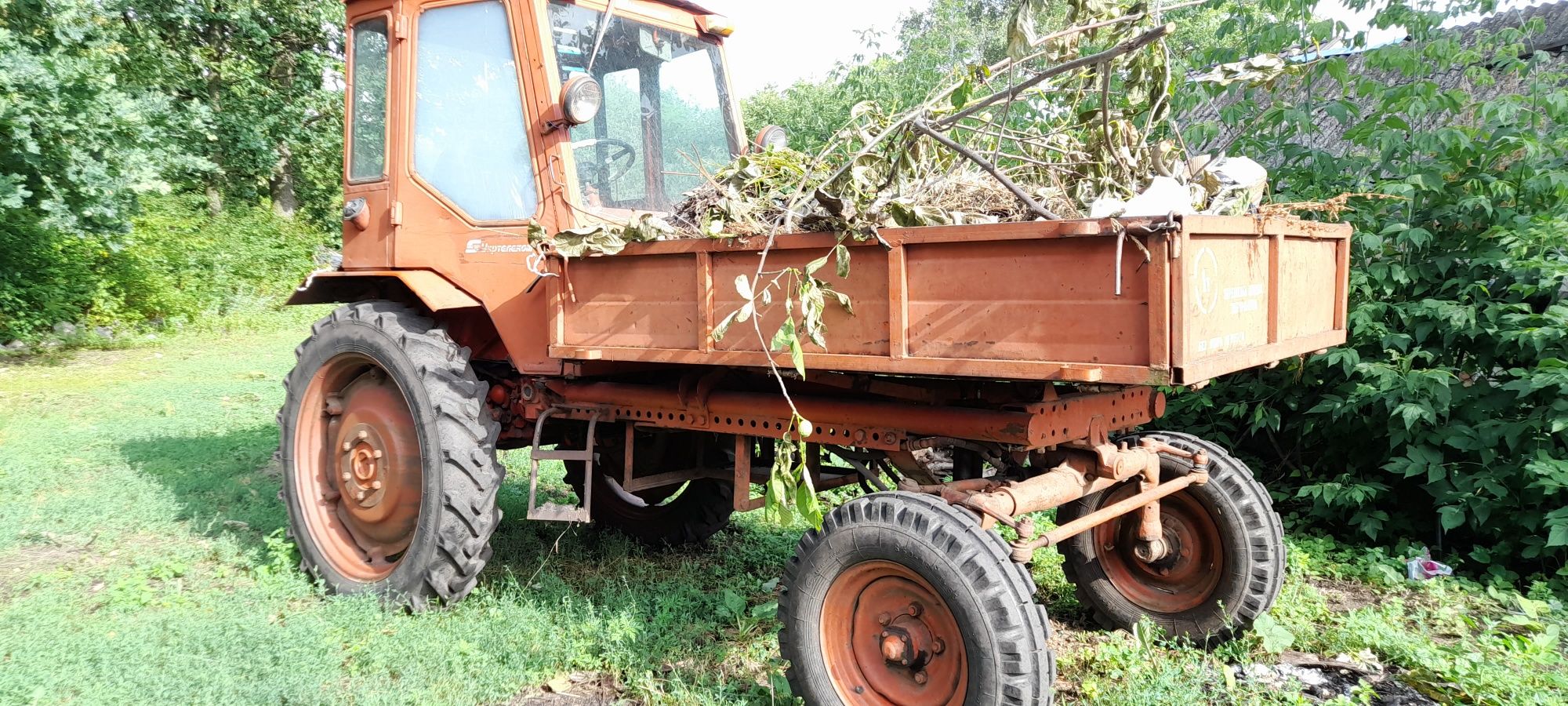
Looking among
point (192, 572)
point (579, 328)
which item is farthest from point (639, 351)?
point (192, 572)

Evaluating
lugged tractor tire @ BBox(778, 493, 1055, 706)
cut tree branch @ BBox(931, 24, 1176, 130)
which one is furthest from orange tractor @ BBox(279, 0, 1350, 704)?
cut tree branch @ BBox(931, 24, 1176, 130)

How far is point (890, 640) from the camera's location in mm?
3043

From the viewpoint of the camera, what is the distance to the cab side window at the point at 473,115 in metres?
4.05

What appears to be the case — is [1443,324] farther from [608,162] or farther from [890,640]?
[608,162]

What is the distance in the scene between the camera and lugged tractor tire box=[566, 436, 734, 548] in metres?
5.21

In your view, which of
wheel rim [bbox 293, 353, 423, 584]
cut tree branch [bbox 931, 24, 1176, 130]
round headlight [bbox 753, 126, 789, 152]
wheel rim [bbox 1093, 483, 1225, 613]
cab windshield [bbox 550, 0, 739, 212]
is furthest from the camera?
round headlight [bbox 753, 126, 789, 152]

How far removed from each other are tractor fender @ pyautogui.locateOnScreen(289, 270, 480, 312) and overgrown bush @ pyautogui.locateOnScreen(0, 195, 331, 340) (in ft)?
25.4

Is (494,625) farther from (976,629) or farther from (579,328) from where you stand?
(976,629)

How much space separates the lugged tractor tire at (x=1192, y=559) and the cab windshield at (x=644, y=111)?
2203 millimetres

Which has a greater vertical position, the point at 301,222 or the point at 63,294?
the point at 301,222

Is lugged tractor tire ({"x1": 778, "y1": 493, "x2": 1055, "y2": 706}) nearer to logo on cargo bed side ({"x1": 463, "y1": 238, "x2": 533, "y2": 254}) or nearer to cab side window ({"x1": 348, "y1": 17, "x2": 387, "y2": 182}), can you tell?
logo on cargo bed side ({"x1": 463, "y1": 238, "x2": 533, "y2": 254})

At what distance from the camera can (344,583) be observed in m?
4.40

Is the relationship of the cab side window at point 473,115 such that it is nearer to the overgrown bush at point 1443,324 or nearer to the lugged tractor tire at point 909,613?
the lugged tractor tire at point 909,613

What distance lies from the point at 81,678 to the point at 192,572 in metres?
1.25
